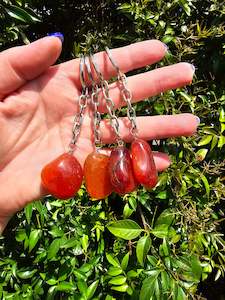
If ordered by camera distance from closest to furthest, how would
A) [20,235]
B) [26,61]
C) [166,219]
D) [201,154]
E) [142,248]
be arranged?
[26,61], [142,248], [166,219], [20,235], [201,154]

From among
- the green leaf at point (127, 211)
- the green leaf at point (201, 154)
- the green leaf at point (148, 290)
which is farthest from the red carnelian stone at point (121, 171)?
the green leaf at point (201, 154)

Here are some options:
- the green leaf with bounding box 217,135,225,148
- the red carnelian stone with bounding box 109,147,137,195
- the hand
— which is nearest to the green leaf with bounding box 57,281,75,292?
the hand

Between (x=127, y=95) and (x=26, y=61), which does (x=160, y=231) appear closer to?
(x=127, y=95)

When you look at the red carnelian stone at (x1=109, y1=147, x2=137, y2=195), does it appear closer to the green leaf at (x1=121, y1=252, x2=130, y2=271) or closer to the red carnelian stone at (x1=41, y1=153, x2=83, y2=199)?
the red carnelian stone at (x1=41, y1=153, x2=83, y2=199)

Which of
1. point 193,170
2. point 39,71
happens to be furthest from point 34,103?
point 193,170

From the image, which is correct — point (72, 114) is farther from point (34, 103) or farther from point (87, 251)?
point (87, 251)

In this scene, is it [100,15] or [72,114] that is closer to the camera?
[72,114]

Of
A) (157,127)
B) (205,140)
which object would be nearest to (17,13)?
(157,127)

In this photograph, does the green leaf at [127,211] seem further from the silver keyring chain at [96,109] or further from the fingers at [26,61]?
the fingers at [26,61]
